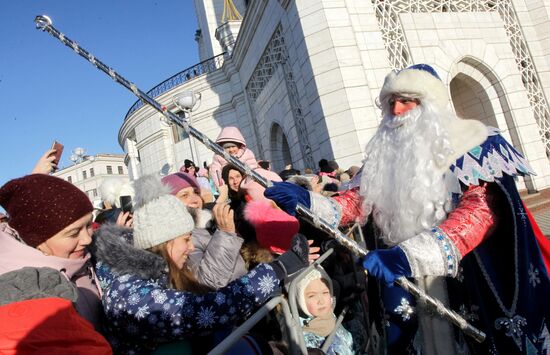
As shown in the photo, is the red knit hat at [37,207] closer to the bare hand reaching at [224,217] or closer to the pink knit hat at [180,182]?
the bare hand reaching at [224,217]

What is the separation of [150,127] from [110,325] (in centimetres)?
1644

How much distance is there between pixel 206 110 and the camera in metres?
14.9

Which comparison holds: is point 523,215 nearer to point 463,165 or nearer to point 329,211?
point 463,165

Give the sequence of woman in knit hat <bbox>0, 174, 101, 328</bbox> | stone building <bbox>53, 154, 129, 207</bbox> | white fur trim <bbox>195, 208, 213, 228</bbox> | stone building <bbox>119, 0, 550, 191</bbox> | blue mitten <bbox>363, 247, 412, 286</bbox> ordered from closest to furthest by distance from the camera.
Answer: blue mitten <bbox>363, 247, 412, 286</bbox>, woman in knit hat <bbox>0, 174, 101, 328</bbox>, white fur trim <bbox>195, 208, 213, 228</bbox>, stone building <bbox>119, 0, 550, 191</bbox>, stone building <bbox>53, 154, 129, 207</bbox>

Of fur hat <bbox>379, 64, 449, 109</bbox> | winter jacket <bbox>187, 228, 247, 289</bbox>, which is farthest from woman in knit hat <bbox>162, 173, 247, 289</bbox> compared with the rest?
fur hat <bbox>379, 64, 449, 109</bbox>

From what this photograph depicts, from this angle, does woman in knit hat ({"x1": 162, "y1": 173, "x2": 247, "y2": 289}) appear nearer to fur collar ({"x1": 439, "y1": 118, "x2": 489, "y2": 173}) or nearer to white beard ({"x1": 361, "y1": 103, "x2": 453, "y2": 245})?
white beard ({"x1": 361, "y1": 103, "x2": 453, "y2": 245})

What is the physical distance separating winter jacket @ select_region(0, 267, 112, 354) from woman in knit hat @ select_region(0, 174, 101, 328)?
0.48m

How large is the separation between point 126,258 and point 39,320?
624 millimetres

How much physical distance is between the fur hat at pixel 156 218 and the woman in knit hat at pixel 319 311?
90 centimetres

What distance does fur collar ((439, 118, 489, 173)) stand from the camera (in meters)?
1.72

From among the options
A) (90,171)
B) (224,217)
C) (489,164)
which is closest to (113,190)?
(224,217)

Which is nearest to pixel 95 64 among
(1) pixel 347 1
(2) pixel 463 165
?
(2) pixel 463 165

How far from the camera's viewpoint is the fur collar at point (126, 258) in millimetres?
1601

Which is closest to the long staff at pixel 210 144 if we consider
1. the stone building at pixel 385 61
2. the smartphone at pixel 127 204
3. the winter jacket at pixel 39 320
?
the smartphone at pixel 127 204
